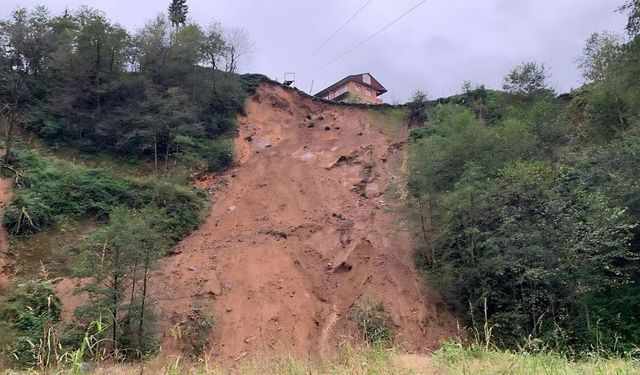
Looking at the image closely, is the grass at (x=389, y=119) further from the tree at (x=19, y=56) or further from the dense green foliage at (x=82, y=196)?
the tree at (x=19, y=56)

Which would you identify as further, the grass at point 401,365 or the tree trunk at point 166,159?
the tree trunk at point 166,159

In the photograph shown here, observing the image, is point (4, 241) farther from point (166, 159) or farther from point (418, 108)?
point (418, 108)

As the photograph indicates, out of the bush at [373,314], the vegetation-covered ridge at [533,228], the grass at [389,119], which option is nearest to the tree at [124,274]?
the bush at [373,314]

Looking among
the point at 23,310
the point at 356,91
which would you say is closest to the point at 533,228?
the point at 23,310

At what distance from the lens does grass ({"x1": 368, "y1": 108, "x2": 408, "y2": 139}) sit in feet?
100

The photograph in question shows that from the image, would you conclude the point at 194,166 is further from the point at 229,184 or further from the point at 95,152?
the point at 95,152

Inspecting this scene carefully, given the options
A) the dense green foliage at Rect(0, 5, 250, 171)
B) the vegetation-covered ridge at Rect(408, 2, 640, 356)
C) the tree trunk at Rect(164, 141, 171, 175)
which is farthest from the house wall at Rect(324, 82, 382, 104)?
the vegetation-covered ridge at Rect(408, 2, 640, 356)

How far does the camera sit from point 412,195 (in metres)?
17.8

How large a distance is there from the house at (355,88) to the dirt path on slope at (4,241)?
87.0ft

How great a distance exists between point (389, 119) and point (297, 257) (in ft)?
50.7

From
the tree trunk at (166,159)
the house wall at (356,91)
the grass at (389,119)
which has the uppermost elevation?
the house wall at (356,91)

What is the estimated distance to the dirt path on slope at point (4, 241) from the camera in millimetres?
15401

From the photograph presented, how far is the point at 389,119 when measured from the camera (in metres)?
31.7

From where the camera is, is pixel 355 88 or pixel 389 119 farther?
pixel 355 88
